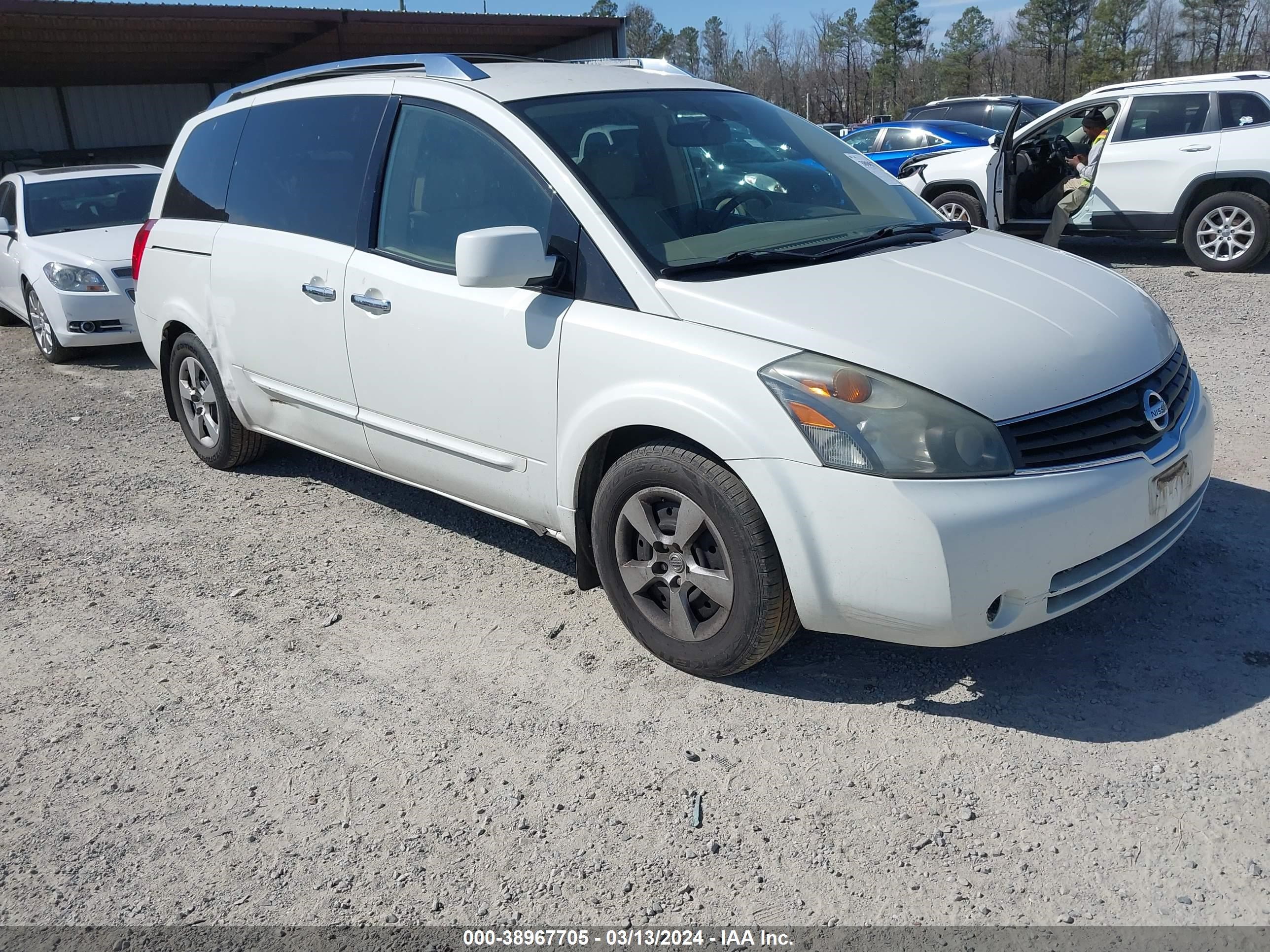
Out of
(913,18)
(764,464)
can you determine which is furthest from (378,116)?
(913,18)

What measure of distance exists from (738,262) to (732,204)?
0.50 meters

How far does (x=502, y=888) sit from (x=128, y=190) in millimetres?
9291

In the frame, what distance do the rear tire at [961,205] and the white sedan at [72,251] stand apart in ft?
26.1

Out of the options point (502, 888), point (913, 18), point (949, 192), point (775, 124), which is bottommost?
point (502, 888)

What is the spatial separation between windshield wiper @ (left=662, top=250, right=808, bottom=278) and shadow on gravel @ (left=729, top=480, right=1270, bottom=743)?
1265 mm

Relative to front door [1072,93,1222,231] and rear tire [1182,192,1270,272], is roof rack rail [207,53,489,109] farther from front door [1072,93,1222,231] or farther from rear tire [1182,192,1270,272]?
rear tire [1182,192,1270,272]

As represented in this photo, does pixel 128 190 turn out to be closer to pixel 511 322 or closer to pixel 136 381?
pixel 136 381

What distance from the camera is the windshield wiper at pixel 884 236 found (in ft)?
11.5

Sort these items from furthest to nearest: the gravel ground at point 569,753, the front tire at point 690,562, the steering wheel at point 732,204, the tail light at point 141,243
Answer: the tail light at point 141,243, the steering wheel at point 732,204, the front tire at point 690,562, the gravel ground at point 569,753

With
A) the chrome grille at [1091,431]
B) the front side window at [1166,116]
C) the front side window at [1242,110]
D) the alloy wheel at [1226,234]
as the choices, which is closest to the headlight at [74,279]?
the chrome grille at [1091,431]

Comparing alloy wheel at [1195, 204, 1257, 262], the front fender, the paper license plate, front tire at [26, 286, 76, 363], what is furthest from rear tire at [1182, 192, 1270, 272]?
front tire at [26, 286, 76, 363]

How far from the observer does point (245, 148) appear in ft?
16.1

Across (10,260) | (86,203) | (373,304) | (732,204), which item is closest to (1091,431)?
(732,204)

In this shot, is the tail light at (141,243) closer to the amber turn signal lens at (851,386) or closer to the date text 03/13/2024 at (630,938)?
the amber turn signal lens at (851,386)
